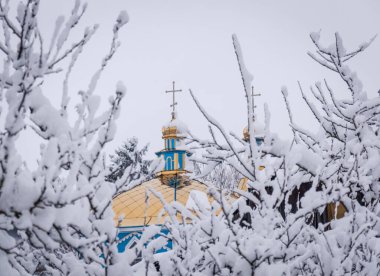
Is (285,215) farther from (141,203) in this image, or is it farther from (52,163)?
(141,203)

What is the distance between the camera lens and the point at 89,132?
6.43ft

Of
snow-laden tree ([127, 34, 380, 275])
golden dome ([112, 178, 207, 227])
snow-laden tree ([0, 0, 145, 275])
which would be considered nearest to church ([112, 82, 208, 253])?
golden dome ([112, 178, 207, 227])

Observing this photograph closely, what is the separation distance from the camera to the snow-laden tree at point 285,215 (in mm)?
2244

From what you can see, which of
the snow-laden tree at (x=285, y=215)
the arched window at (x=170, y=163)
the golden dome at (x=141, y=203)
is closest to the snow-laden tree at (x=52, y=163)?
the snow-laden tree at (x=285, y=215)

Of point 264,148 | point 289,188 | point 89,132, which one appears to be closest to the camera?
point 89,132

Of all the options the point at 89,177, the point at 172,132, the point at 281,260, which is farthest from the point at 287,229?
the point at 172,132

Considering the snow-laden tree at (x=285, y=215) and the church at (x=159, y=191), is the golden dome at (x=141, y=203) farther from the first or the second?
the snow-laden tree at (x=285, y=215)

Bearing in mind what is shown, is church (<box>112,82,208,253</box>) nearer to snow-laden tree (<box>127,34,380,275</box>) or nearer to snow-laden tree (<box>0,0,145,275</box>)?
snow-laden tree (<box>127,34,380,275</box>)

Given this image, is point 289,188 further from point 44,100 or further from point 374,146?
point 44,100

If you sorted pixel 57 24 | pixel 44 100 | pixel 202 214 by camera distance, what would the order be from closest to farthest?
pixel 57 24 → pixel 44 100 → pixel 202 214

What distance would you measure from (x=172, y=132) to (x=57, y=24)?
18.2 m

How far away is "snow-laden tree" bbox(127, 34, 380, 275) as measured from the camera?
7.36 feet

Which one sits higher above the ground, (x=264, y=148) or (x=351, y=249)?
(x=264, y=148)

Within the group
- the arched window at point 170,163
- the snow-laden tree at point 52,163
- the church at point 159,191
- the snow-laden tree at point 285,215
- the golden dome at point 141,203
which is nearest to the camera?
the snow-laden tree at point 52,163
